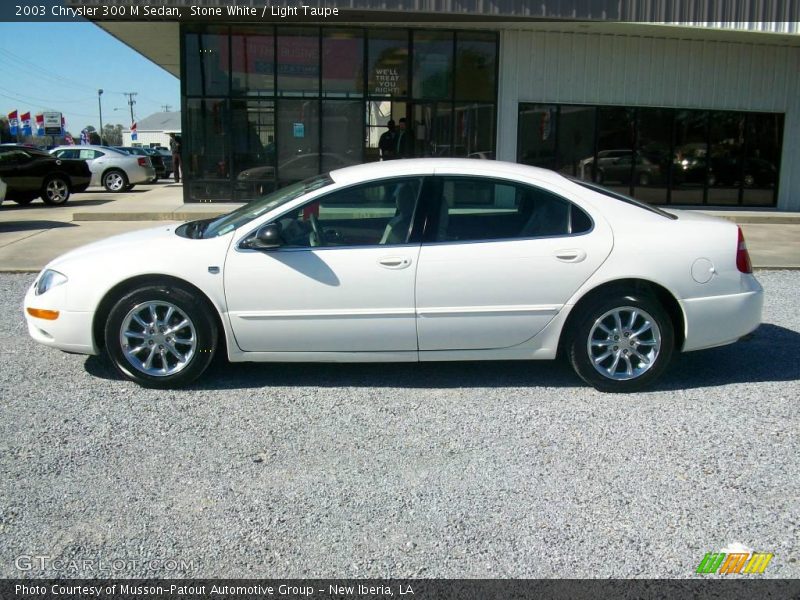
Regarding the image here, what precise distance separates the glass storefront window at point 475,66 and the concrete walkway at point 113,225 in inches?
222

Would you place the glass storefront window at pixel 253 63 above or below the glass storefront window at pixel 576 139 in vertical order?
above

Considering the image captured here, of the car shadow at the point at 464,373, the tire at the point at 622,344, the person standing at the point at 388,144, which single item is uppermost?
the person standing at the point at 388,144

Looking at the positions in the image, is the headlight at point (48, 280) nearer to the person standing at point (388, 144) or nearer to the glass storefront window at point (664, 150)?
the person standing at point (388, 144)

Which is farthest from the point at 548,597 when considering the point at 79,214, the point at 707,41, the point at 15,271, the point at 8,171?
the point at 8,171

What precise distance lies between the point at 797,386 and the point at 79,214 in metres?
13.9

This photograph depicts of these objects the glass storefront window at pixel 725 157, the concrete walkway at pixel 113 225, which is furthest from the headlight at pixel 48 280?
the glass storefront window at pixel 725 157

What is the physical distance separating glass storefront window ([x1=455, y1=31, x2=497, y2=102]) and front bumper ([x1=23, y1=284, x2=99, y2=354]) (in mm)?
13208

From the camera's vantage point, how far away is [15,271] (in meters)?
9.62

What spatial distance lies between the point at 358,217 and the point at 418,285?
64cm

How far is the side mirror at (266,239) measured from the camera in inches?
197

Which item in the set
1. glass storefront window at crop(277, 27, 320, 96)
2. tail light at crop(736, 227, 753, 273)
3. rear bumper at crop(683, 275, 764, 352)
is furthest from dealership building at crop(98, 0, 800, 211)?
rear bumper at crop(683, 275, 764, 352)

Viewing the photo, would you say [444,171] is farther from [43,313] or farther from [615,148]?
[615,148]

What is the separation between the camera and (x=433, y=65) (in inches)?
667

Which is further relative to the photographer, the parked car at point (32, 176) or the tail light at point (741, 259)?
the parked car at point (32, 176)
